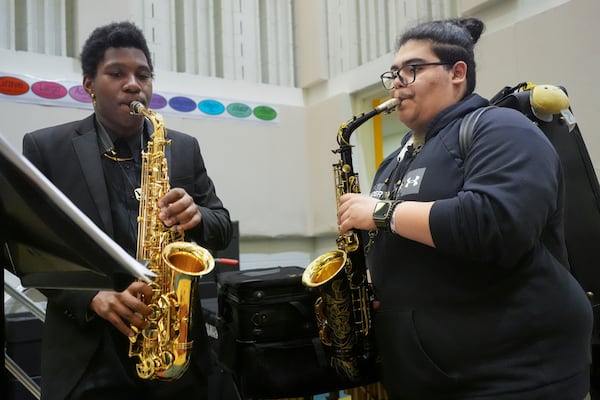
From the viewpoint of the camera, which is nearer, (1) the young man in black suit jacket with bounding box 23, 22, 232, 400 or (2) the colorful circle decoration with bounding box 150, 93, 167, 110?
(1) the young man in black suit jacket with bounding box 23, 22, 232, 400

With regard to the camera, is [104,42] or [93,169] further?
[104,42]

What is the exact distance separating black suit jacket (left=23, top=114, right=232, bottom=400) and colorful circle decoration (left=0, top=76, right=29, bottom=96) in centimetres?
233

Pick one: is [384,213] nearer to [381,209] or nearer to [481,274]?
[381,209]

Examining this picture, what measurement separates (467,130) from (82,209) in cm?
129

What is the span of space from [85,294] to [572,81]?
2.67 m

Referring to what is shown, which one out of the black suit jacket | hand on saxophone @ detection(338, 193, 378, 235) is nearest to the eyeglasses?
hand on saxophone @ detection(338, 193, 378, 235)

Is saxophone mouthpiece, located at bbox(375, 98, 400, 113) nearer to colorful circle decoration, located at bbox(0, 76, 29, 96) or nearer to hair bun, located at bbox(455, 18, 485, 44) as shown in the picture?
hair bun, located at bbox(455, 18, 485, 44)

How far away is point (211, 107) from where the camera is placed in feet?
14.7

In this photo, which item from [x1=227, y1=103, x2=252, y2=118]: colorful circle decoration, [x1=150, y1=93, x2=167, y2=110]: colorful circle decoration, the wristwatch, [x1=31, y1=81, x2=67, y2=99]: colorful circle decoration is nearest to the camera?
the wristwatch

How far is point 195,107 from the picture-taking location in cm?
442

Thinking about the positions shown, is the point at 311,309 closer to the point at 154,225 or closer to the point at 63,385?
the point at 154,225

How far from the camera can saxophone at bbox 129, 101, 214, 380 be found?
1598mm

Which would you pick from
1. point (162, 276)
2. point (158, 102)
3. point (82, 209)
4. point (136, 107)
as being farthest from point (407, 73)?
point (158, 102)

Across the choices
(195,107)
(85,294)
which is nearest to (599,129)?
(85,294)
